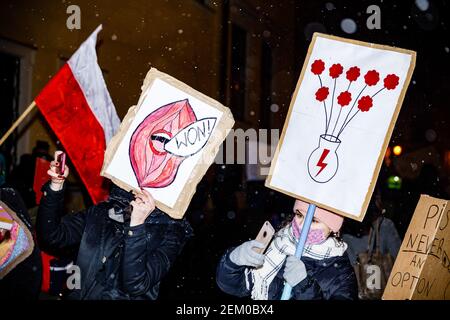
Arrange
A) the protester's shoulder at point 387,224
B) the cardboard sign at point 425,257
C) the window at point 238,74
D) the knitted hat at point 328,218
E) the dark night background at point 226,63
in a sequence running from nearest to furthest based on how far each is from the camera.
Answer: the cardboard sign at point 425,257, the knitted hat at point 328,218, the protester's shoulder at point 387,224, the dark night background at point 226,63, the window at point 238,74

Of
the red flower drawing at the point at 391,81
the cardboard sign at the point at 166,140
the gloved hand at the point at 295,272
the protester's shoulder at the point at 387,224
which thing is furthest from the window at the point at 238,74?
the gloved hand at the point at 295,272

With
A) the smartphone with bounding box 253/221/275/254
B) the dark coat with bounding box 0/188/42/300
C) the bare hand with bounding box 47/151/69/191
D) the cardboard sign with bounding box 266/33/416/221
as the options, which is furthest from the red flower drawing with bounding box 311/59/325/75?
the dark coat with bounding box 0/188/42/300

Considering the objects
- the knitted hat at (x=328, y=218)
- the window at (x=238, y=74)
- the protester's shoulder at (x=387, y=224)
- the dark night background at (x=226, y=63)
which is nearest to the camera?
the knitted hat at (x=328, y=218)

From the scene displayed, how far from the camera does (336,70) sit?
226 cm

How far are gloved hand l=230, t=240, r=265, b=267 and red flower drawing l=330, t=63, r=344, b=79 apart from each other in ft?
2.87

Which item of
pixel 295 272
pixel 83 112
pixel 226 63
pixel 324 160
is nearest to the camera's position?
pixel 295 272

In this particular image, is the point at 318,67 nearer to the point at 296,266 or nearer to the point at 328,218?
the point at 328,218

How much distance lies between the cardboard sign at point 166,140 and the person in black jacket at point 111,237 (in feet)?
0.40

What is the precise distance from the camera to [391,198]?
321 centimetres

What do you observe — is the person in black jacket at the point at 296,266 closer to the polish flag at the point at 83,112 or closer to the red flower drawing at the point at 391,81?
the red flower drawing at the point at 391,81

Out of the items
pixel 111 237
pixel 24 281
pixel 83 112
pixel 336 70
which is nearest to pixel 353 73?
pixel 336 70

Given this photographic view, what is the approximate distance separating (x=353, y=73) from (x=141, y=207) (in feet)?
3.84

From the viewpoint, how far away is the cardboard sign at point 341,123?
2.12 m

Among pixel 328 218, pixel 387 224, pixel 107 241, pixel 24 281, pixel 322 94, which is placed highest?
pixel 322 94
